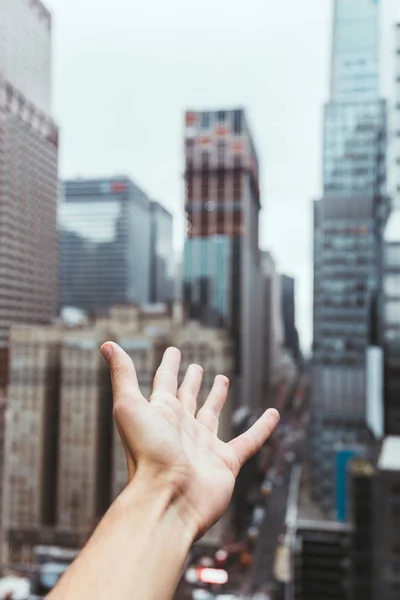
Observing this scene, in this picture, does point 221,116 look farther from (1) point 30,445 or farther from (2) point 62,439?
(1) point 30,445

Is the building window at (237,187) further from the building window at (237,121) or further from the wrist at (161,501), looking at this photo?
the wrist at (161,501)

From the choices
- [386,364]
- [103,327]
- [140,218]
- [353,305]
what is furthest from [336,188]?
[103,327]

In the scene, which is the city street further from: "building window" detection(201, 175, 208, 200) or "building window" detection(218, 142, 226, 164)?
"building window" detection(218, 142, 226, 164)

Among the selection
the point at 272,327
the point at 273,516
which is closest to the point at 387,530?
the point at 273,516

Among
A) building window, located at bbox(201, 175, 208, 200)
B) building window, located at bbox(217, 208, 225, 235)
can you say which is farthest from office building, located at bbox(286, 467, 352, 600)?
building window, located at bbox(201, 175, 208, 200)

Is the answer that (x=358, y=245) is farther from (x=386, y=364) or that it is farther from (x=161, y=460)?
(x=161, y=460)

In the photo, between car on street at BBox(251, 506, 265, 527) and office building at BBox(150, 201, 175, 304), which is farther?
car on street at BBox(251, 506, 265, 527)

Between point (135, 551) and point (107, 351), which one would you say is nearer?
point (135, 551)
